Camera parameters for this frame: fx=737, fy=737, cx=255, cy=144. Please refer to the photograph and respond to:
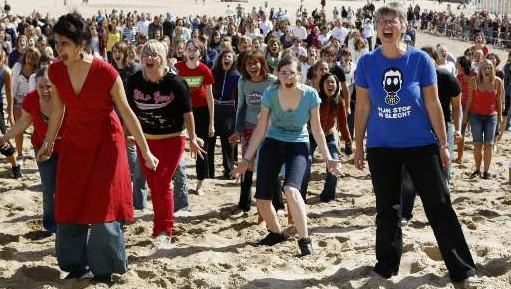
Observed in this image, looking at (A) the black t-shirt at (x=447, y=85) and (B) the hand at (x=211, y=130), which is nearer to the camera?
(A) the black t-shirt at (x=447, y=85)

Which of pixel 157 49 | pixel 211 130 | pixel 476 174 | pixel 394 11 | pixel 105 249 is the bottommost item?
pixel 476 174

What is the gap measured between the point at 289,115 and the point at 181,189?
6.38 feet

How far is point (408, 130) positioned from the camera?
474 cm

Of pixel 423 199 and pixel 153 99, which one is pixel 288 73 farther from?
pixel 423 199

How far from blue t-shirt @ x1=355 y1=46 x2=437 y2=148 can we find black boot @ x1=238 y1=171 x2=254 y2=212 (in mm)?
2719

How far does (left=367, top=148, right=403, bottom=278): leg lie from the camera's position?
485 cm

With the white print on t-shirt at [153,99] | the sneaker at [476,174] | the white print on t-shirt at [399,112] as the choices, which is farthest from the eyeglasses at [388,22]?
the sneaker at [476,174]

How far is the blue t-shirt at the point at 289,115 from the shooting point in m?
5.87

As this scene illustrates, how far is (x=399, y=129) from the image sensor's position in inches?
187

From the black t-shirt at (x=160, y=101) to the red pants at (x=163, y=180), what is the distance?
114mm

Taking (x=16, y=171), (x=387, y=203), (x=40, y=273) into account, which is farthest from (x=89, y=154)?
(x=16, y=171)

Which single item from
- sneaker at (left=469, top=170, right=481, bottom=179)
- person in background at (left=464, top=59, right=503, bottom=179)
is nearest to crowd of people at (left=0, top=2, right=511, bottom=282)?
person in background at (left=464, top=59, right=503, bottom=179)

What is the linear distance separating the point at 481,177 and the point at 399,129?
17.0 feet

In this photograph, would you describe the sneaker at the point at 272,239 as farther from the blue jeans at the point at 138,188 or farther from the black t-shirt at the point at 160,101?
the blue jeans at the point at 138,188
